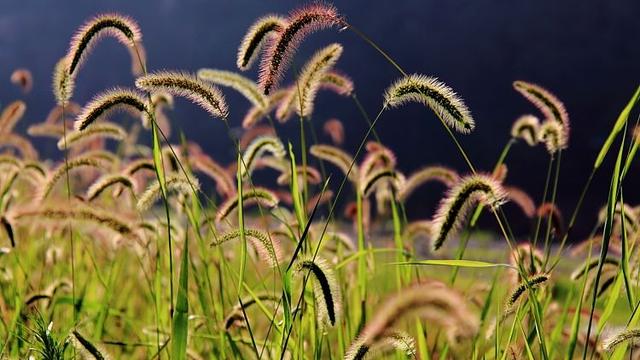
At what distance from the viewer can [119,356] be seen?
3.61 meters

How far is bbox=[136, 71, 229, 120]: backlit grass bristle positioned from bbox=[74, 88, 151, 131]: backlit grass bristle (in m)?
0.08

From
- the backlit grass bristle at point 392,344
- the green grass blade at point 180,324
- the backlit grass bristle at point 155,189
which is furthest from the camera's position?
the backlit grass bristle at point 155,189

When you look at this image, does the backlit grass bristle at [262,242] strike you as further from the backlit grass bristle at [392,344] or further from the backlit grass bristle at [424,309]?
the backlit grass bristle at [424,309]

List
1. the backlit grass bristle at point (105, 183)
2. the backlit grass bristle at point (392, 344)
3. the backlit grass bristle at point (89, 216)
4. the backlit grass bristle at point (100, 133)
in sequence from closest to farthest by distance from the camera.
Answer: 1. the backlit grass bristle at point (392, 344)
2. the backlit grass bristle at point (89, 216)
3. the backlit grass bristle at point (105, 183)
4. the backlit grass bristle at point (100, 133)

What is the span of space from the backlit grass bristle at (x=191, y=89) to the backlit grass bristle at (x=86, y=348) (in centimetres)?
73

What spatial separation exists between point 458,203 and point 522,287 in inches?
11.9

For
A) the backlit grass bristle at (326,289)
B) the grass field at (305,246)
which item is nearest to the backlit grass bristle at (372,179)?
the grass field at (305,246)

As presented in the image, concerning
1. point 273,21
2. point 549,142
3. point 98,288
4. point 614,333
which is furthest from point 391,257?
point 614,333

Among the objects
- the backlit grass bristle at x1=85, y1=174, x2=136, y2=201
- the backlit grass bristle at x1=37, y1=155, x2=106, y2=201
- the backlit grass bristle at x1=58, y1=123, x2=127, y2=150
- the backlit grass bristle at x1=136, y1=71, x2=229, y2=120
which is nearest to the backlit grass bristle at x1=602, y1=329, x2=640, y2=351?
the backlit grass bristle at x1=136, y1=71, x2=229, y2=120

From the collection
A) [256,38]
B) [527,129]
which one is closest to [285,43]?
[256,38]

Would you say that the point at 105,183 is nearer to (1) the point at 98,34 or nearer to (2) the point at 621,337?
(1) the point at 98,34

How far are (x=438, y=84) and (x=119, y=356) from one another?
2125mm

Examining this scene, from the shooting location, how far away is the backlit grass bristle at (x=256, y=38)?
8.13 ft

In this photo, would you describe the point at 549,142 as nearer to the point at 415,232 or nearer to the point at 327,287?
the point at 415,232
